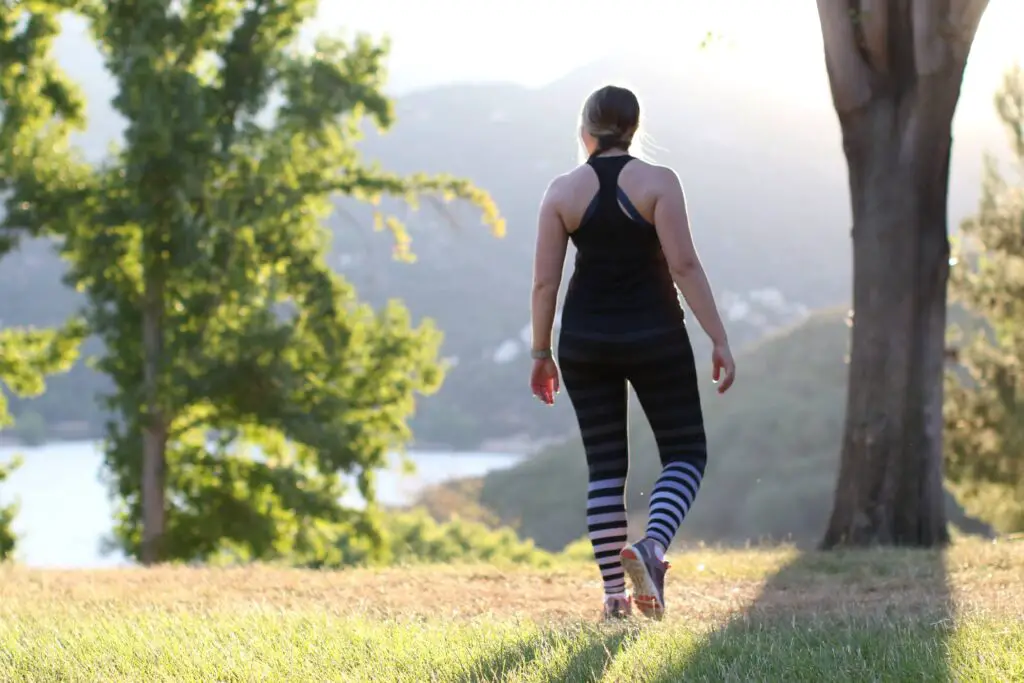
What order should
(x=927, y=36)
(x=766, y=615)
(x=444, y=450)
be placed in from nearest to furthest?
(x=766, y=615), (x=927, y=36), (x=444, y=450)

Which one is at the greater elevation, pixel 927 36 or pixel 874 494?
pixel 927 36

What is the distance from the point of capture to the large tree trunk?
9.23 meters

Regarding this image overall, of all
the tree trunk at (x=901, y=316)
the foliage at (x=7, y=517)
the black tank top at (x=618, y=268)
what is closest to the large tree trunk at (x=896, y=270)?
the tree trunk at (x=901, y=316)

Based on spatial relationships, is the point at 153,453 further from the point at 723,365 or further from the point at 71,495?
the point at 71,495

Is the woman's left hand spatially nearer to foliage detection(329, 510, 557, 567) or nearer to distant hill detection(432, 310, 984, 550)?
foliage detection(329, 510, 557, 567)

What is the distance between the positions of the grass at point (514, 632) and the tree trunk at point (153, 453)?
11555 millimetres

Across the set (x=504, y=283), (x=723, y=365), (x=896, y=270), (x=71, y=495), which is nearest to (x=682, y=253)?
(x=723, y=365)

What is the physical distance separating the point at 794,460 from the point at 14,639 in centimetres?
7117

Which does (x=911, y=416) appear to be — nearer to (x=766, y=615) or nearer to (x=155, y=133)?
(x=766, y=615)

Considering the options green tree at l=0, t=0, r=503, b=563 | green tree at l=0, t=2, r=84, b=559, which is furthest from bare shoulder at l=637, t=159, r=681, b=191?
green tree at l=0, t=2, r=84, b=559

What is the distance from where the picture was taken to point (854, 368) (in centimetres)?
952

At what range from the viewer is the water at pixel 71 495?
19.8m

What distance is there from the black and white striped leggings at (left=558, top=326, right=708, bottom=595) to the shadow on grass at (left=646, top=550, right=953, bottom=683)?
21.0 inches

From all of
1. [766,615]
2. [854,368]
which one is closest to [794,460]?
[854,368]
